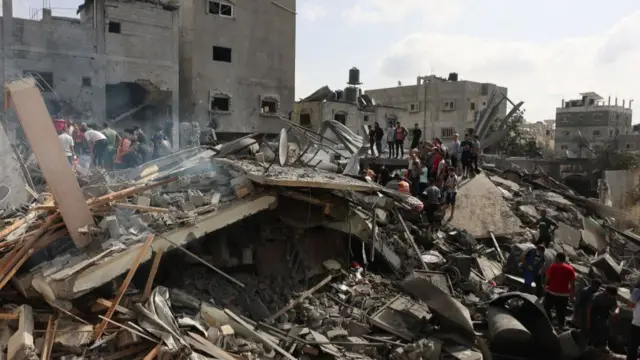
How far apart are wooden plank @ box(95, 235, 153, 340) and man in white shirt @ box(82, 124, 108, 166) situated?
243 inches

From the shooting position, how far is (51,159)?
23.3 ft

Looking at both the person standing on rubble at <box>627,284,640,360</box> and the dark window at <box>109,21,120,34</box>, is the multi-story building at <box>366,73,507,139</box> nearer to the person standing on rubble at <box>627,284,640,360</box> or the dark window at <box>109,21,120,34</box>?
the dark window at <box>109,21,120,34</box>

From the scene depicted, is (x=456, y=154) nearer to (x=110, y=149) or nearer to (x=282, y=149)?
(x=282, y=149)

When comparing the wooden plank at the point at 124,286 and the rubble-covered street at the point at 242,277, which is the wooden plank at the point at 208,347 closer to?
Result: the rubble-covered street at the point at 242,277

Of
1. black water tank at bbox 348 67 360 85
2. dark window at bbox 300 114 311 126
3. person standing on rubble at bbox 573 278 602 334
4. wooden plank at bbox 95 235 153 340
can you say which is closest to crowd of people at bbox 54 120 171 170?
wooden plank at bbox 95 235 153 340

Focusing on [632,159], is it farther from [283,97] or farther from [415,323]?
[415,323]

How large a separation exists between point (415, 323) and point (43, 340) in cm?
518

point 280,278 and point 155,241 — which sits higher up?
point 155,241

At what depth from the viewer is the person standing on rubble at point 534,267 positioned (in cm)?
969

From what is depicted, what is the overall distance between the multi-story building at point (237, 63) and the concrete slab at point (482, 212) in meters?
13.7

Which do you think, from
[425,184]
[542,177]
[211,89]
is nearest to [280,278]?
[425,184]

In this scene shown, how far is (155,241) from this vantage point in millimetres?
7102

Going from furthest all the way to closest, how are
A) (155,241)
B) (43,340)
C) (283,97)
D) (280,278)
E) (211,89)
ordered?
(283,97) < (211,89) < (280,278) < (155,241) < (43,340)

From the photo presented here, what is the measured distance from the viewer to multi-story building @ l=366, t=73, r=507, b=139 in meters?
37.1
